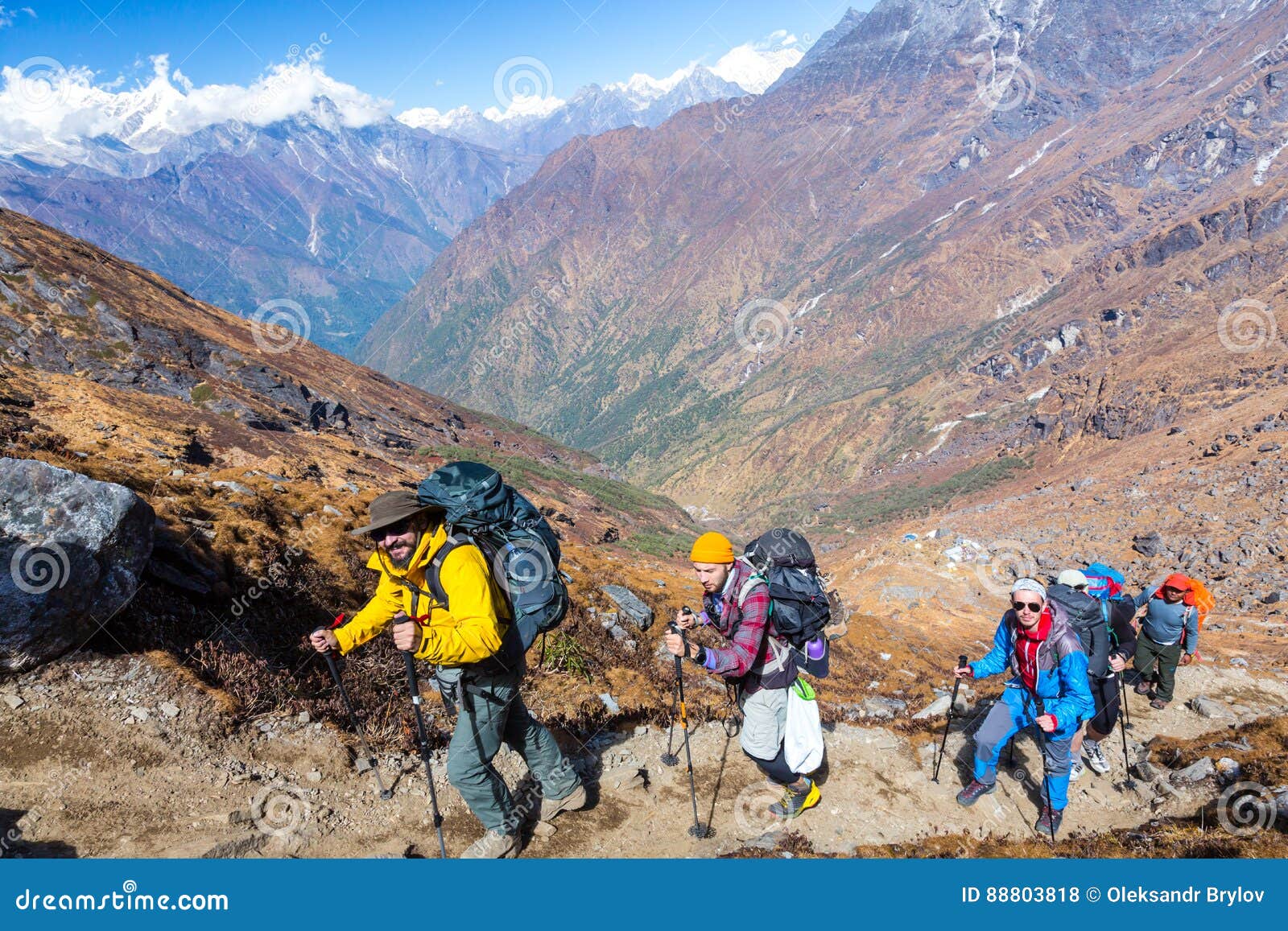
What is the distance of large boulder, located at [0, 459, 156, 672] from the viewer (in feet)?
→ 18.6

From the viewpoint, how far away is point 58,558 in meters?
5.96

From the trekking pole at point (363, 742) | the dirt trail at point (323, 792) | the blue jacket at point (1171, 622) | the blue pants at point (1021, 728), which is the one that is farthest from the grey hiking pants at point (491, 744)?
the blue jacket at point (1171, 622)

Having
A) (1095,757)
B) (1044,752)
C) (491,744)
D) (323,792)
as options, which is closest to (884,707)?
(1095,757)

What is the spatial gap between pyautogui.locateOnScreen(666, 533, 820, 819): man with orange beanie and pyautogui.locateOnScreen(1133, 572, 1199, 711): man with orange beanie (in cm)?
792

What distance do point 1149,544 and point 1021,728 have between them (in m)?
31.5

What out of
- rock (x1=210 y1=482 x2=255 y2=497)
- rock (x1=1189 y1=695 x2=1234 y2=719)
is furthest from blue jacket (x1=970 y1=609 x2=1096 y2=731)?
rock (x1=210 y1=482 x2=255 y2=497)

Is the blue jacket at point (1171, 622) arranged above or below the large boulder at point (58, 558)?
below

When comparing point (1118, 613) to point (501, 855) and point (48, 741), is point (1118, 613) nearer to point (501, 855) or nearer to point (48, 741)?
point (501, 855)

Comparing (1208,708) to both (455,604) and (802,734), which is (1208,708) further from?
(455,604)

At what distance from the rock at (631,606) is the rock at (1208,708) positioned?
33.5 ft

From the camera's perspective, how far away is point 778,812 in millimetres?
6965

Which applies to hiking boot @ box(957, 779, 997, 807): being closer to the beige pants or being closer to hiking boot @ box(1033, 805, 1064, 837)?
hiking boot @ box(1033, 805, 1064, 837)

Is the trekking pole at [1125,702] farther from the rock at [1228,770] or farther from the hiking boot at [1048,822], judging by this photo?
the hiking boot at [1048,822]

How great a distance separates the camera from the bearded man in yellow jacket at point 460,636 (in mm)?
4676
